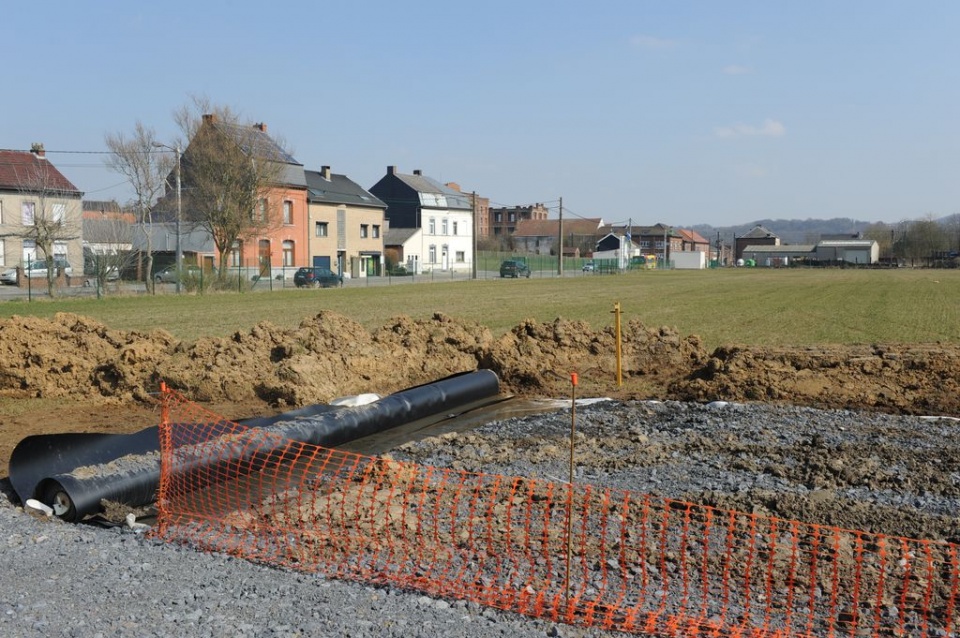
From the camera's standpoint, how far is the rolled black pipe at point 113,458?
6516mm

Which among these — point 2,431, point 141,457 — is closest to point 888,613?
point 141,457

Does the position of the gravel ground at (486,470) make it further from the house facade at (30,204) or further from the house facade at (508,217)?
the house facade at (508,217)

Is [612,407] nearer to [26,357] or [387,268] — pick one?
[26,357]

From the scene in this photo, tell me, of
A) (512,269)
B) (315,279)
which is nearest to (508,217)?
(512,269)

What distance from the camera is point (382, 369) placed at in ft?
43.2

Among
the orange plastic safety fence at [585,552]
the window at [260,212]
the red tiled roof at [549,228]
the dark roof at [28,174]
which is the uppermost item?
the red tiled roof at [549,228]

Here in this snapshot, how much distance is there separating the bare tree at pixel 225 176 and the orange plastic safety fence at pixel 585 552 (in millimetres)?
39478

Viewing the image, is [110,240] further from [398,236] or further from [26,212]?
[398,236]

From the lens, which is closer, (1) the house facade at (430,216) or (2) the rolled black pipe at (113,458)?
(2) the rolled black pipe at (113,458)

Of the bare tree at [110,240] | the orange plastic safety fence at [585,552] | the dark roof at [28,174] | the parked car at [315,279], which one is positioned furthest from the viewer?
the parked car at [315,279]

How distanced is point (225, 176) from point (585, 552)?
1692 inches

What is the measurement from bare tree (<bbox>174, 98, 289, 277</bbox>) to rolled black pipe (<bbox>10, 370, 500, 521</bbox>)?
36936 millimetres

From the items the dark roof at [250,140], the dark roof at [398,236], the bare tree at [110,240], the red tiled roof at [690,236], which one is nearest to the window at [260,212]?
the dark roof at [250,140]

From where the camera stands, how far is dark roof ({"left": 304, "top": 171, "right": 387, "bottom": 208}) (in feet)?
201
